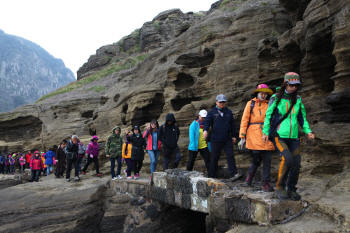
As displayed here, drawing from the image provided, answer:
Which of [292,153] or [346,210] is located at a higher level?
[292,153]

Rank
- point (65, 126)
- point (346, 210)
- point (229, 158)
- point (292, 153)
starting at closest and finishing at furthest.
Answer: point (346, 210)
point (292, 153)
point (229, 158)
point (65, 126)

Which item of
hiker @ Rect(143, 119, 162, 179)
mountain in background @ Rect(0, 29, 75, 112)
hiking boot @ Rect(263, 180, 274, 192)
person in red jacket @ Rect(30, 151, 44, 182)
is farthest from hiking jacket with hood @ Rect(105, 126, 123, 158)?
mountain in background @ Rect(0, 29, 75, 112)

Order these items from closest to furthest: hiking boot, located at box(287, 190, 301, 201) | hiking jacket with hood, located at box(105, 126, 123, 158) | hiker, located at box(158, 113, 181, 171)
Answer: hiking boot, located at box(287, 190, 301, 201)
hiker, located at box(158, 113, 181, 171)
hiking jacket with hood, located at box(105, 126, 123, 158)

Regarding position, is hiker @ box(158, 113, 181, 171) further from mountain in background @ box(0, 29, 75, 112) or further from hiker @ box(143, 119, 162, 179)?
mountain in background @ box(0, 29, 75, 112)

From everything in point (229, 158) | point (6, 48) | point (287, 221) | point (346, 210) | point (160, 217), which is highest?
point (6, 48)

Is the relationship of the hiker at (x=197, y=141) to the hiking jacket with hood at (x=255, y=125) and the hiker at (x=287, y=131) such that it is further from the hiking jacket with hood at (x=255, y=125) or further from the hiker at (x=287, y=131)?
the hiker at (x=287, y=131)

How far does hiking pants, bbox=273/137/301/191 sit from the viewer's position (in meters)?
4.00

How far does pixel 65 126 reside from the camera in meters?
21.0

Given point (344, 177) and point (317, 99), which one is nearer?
point (344, 177)

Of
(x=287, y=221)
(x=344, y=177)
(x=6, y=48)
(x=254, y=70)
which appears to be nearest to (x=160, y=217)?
(x=287, y=221)

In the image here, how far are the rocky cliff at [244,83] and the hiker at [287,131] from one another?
550mm

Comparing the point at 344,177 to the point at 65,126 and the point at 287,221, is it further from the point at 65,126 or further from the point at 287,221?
the point at 65,126

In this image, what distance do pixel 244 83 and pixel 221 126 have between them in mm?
5813

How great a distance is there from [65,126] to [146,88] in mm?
10215
